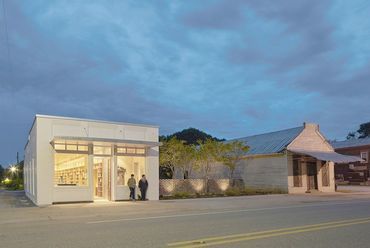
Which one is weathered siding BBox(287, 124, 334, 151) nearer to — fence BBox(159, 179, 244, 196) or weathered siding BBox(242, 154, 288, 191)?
weathered siding BBox(242, 154, 288, 191)

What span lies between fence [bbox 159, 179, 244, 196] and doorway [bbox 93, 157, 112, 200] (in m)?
4.71

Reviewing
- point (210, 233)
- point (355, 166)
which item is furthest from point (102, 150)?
point (355, 166)

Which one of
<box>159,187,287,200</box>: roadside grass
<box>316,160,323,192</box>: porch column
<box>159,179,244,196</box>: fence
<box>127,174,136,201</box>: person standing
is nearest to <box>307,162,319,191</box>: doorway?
<box>316,160,323,192</box>: porch column

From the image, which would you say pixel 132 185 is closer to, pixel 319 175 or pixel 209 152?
pixel 209 152

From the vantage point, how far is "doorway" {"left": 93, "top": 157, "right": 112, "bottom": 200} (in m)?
24.0

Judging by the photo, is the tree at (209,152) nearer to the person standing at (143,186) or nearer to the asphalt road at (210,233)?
the person standing at (143,186)

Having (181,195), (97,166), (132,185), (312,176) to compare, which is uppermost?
(97,166)

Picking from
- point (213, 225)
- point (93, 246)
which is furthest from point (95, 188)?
point (93, 246)

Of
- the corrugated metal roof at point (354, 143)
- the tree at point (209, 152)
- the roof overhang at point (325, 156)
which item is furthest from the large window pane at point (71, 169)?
the corrugated metal roof at point (354, 143)

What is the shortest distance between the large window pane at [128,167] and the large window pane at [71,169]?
2.01m

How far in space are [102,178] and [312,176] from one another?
17.4 metres

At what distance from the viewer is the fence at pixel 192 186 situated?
28156 mm

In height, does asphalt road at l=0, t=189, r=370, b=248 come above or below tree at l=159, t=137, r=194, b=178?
below

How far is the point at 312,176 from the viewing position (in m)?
33.4
